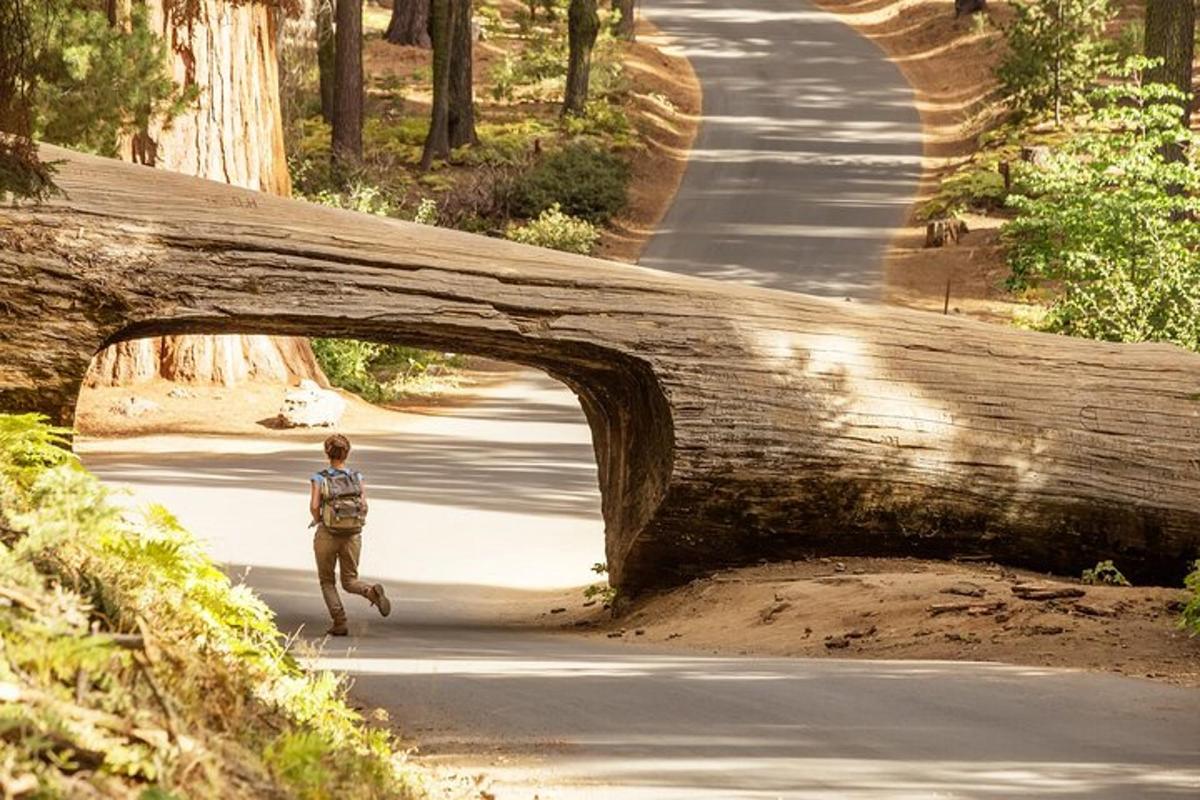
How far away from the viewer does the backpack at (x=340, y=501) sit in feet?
40.6

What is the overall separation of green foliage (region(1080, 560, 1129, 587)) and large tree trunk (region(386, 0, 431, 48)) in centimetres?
4171

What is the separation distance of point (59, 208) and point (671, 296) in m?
4.03

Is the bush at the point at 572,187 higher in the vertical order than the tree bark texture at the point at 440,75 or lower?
lower

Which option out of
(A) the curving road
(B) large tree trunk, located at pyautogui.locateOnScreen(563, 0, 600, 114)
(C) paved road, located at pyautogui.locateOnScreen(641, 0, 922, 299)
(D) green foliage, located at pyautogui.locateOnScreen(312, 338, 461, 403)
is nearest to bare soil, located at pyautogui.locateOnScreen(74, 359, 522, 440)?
(A) the curving road

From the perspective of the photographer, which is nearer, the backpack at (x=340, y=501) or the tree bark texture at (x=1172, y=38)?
the backpack at (x=340, y=501)

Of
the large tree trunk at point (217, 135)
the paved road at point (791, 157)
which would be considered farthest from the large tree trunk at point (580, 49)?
the large tree trunk at point (217, 135)

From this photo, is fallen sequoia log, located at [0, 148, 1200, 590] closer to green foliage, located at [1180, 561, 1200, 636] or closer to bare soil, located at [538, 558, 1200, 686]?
bare soil, located at [538, 558, 1200, 686]

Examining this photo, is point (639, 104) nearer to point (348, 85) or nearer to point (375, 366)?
point (348, 85)

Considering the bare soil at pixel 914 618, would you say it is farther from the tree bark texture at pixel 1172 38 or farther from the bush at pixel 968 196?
the bush at pixel 968 196

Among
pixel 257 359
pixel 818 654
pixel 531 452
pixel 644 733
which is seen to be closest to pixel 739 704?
pixel 644 733

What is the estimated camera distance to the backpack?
12375mm

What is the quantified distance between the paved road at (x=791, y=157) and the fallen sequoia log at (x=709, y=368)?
1899 centimetres

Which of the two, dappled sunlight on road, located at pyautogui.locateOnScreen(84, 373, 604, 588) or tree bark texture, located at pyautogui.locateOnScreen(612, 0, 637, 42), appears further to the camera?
tree bark texture, located at pyautogui.locateOnScreen(612, 0, 637, 42)

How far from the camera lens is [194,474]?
18812mm
